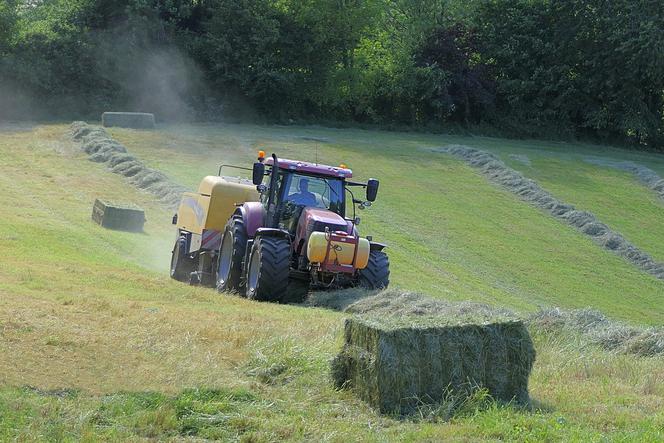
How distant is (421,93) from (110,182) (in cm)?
2614

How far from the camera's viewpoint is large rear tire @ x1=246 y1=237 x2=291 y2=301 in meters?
18.4

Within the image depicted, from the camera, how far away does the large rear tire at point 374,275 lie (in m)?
19.5

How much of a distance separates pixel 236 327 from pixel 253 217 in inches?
282

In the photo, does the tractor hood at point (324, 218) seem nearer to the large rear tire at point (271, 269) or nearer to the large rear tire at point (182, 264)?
the large rear tire at point (271, 269)

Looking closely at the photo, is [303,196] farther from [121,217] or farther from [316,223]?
[121,217]

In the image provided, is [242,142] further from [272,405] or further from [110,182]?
[272,405]

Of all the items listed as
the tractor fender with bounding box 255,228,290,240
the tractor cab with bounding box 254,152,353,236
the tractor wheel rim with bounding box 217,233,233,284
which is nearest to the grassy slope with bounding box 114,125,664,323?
the tractor cab with bounding box 254,152,353,236

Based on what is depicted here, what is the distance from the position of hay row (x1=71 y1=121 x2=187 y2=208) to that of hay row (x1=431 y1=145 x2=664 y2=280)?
13362mm

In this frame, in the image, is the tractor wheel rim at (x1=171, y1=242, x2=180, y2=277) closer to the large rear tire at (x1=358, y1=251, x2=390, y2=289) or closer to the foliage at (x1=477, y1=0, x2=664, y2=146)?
the large rear tire at (x1=358, y1=251, x2=390, y2=289)

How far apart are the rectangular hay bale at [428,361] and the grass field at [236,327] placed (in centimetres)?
24

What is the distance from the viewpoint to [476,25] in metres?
60.2

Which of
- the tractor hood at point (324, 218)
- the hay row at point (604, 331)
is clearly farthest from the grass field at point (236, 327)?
the tractor hood at point (324, 218)

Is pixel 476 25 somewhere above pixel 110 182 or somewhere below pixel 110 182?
above

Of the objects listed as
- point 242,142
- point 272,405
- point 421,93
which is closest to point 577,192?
point 242,142
